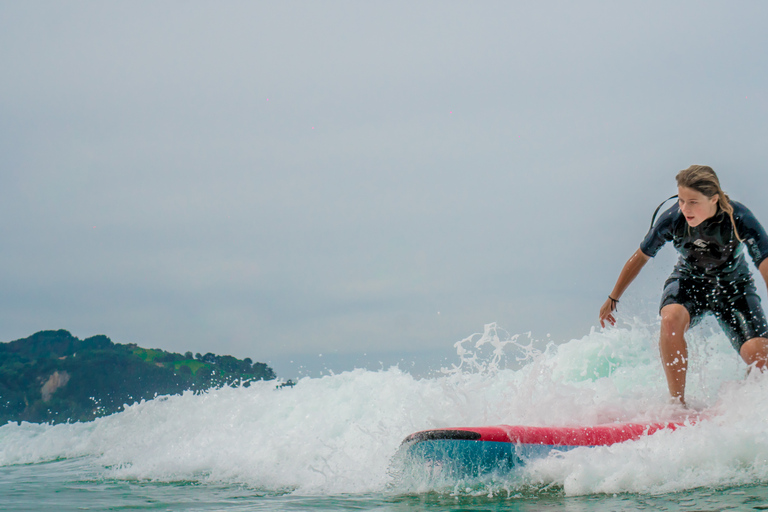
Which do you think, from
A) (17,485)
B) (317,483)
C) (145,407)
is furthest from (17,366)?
(317,483)

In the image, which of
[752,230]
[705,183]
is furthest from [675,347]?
[705,183]

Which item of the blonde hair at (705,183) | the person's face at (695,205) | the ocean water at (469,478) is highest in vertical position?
the blonde hair at (705,183)

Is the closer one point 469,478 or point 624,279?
point 469,478

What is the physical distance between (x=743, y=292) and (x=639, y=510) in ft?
8.43

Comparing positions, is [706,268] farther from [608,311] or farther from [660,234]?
[608,311]

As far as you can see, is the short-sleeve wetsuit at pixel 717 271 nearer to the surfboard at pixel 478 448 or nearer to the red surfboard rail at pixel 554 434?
the red surfboard rail at pixel 554 434

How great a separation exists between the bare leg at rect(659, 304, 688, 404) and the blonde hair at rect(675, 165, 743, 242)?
720mm

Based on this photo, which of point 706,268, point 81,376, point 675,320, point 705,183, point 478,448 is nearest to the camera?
point 478,448

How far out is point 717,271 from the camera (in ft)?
15.1

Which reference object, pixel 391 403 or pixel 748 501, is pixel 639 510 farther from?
pixel 391 403

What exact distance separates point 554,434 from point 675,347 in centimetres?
135

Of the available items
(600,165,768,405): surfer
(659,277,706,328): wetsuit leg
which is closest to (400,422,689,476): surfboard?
(600,165,768,405): surfer

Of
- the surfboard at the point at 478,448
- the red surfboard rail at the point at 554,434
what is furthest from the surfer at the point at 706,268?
the surfboard at the point at 478,448

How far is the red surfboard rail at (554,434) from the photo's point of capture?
3.59m
